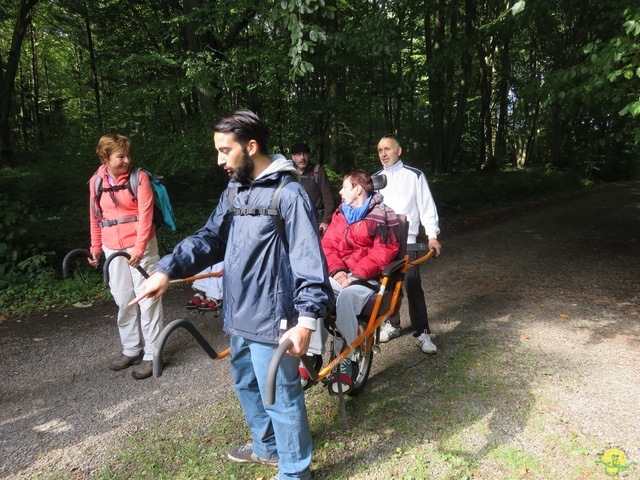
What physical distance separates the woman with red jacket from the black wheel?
1.97 metres

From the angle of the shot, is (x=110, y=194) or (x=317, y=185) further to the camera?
(x=317, y=185)

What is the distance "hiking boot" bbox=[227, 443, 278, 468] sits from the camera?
2762 mm

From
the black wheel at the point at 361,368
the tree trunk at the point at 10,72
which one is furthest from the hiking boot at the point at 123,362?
the tree trunk at the point at 10,72

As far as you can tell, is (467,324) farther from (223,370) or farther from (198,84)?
(198,84)

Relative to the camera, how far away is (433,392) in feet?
12.0

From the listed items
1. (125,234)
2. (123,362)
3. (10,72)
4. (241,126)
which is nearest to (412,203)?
(241,126)

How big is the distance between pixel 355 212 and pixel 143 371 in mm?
2499

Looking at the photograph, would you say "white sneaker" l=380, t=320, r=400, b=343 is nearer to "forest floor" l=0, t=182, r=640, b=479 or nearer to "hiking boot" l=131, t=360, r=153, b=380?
"forest floor" l=0, t=182, r=640, b=479

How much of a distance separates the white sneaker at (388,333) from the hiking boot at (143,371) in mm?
2386

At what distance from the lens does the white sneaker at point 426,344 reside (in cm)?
428

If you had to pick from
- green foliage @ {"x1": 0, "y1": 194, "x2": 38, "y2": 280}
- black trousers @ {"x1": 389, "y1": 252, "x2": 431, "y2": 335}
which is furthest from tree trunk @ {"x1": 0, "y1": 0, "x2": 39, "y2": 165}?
black trousers @ {"x1": 389, "y1": 252, "x2": 431, "y2": 335}

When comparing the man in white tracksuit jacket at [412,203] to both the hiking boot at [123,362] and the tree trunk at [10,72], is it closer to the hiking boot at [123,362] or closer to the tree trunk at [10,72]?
the hiking boot at [123,362]

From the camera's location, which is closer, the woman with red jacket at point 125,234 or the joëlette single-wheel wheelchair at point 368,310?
the joëlette single-wheel wheelchair at point 368,310

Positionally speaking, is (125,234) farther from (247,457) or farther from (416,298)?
(416,298)
